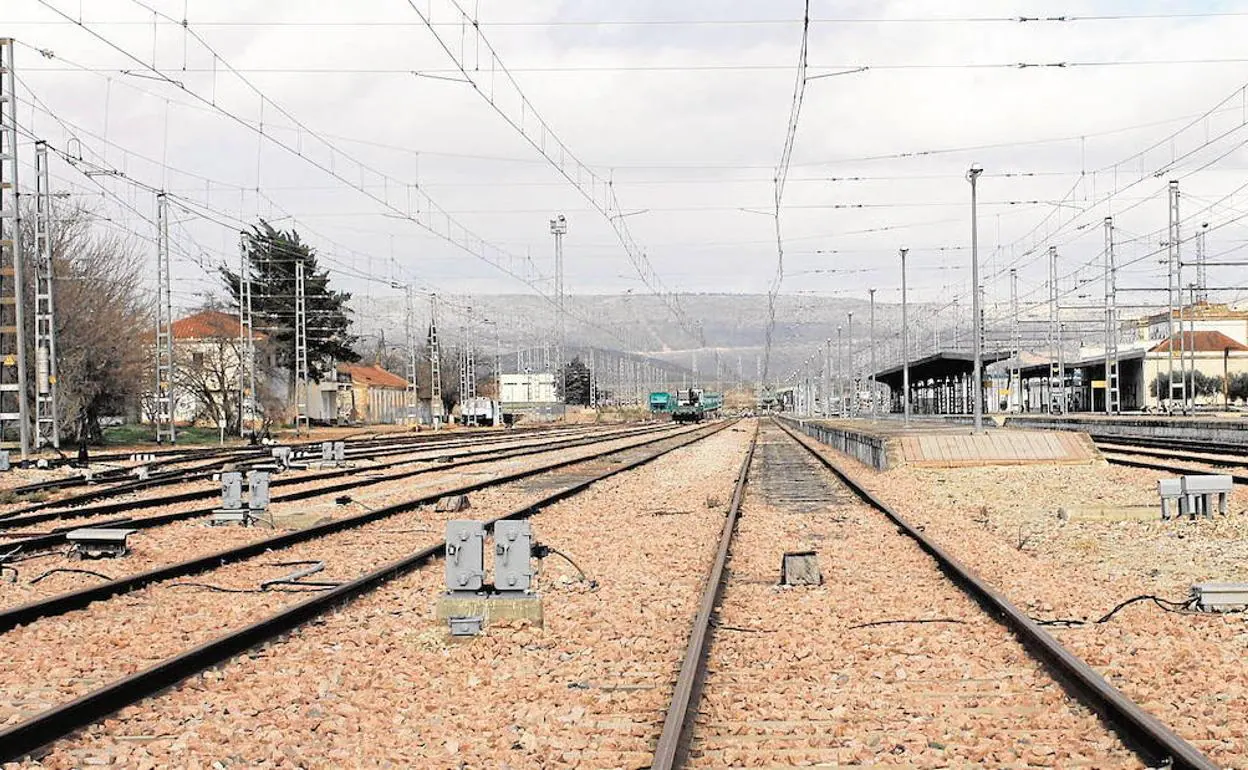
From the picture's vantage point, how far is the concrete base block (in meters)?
10.5

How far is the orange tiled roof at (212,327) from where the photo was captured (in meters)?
76.6

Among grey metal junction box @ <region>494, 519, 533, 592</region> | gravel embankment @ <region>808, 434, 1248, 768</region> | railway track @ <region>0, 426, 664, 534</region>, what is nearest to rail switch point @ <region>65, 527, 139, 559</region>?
railway track @ <region>0, 426, 664, 534</region>

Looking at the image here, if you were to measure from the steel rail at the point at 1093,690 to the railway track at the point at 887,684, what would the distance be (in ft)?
0.04

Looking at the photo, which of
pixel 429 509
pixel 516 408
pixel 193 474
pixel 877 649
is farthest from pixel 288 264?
pixel 877 649

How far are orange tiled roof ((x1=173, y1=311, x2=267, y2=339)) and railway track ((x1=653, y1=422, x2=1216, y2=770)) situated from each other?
207 feet

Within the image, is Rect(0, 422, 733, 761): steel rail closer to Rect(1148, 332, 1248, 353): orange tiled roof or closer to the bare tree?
the bare tree

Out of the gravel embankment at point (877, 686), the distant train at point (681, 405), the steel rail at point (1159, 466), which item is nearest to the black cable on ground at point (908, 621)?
the gravel embankment at point (877, 686)

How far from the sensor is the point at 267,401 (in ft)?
232

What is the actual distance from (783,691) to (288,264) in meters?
90.9

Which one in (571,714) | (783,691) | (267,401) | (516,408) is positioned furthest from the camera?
(516,408)

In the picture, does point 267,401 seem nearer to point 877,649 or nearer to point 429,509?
point 429,509

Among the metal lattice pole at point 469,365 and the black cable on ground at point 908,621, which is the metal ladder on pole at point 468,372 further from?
Answer: the black cable on ground at point 908,621

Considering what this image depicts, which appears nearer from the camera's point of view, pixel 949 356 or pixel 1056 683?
pixel 1056 683

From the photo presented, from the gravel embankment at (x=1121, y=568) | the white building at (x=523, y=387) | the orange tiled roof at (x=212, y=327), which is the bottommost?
the gravel embankment at (x=1121, y=568)
